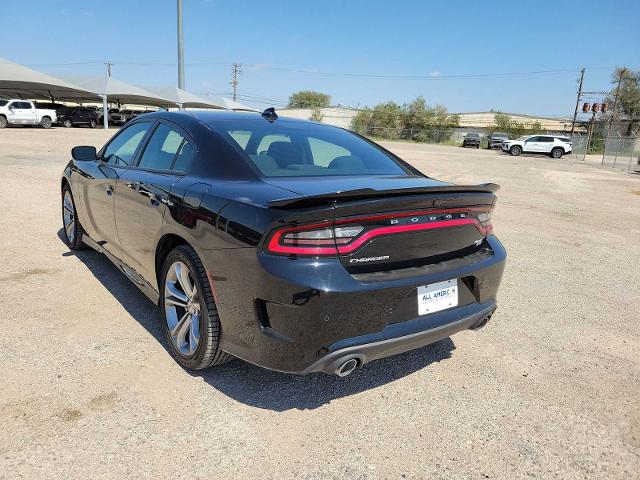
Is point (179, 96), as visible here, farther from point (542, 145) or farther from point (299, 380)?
point (299, 380)

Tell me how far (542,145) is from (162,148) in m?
39.8

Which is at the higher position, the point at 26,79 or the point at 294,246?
the point at 26,79

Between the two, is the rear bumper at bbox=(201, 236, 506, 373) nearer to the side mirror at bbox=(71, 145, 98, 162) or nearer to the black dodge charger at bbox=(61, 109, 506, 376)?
the black dodge charger at bbox=(61, 109, 506, 376)

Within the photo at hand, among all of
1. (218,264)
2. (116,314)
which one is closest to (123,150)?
(116,314)

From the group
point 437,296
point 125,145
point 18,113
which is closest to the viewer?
point 437,296

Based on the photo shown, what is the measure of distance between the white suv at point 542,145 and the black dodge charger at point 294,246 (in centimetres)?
3868

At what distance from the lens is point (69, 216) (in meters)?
5.32

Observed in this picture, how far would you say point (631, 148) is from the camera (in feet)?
99.5

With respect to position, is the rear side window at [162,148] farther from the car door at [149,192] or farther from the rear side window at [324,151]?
the rear side window at [324,151]

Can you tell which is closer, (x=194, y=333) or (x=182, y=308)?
(x=194, y=333)

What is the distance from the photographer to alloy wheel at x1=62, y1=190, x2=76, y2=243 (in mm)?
5145

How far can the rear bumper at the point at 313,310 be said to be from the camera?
2.24 meters

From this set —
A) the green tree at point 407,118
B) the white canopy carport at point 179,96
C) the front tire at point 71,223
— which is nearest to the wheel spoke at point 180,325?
the front tire at point 71,223

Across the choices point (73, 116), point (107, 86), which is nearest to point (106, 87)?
point (107, 86)
